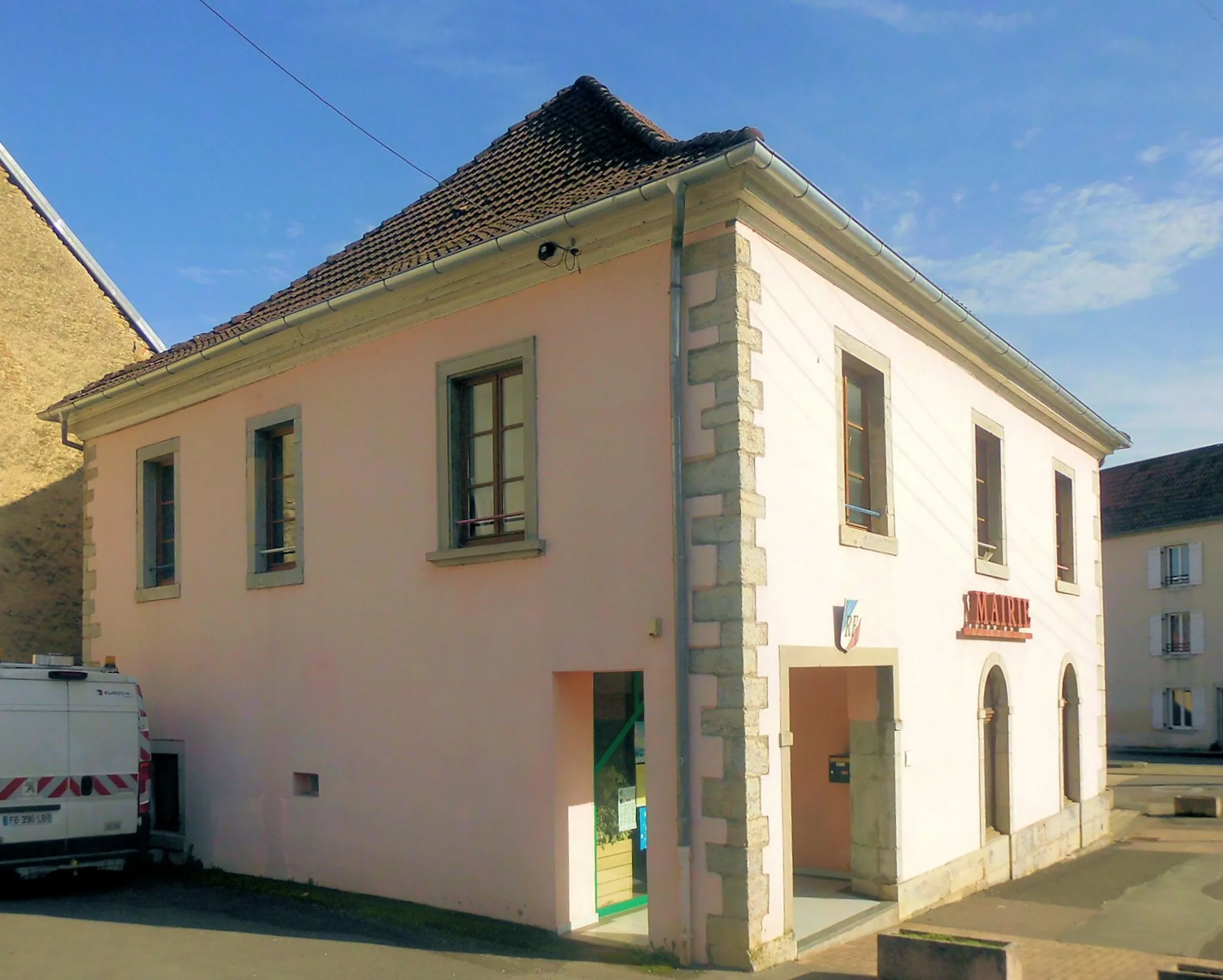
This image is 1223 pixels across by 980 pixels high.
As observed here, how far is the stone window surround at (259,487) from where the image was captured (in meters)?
12.1

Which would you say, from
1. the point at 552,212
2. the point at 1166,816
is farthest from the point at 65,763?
the point at 1166,816

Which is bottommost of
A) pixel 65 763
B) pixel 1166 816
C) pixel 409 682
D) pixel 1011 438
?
pixel 1166 816

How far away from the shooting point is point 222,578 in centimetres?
1290

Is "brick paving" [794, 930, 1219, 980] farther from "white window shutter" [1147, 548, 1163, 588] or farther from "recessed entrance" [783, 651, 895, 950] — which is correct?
"white window shutter" [1147, 548, 1163, 588]

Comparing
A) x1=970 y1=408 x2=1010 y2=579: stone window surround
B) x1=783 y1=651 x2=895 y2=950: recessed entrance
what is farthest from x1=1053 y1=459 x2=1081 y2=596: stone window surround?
x1=783 y1=651 x2=895 y2=950: recessed entrance

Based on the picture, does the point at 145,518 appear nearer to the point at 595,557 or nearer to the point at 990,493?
the point at 595,557

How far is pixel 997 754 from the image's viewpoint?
13.9 m

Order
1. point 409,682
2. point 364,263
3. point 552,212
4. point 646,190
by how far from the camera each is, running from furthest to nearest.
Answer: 1. point 364,263
2. point 409,682
3. point 552,212
4. point 646,190

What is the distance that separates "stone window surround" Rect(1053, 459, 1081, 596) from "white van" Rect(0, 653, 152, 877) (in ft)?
38.1

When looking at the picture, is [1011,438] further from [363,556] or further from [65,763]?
[65,763]

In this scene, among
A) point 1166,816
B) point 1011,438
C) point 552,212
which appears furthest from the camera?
point 1166,816

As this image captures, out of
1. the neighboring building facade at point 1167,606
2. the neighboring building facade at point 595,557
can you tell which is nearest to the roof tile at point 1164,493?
the neighboring building facade at point 1167,606

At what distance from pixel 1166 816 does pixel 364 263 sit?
16.7 metres

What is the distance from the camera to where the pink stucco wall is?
913 centimetres
